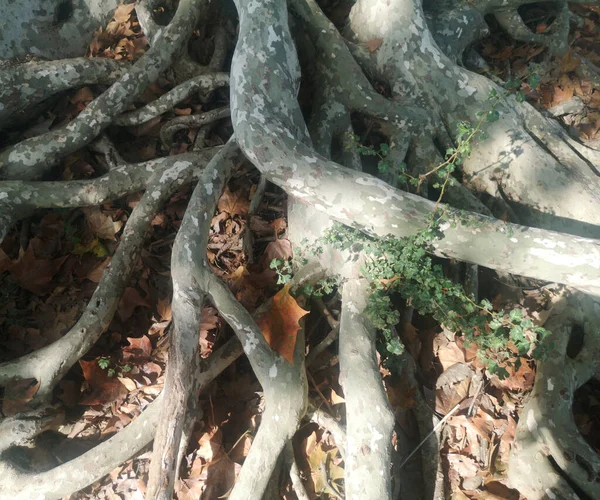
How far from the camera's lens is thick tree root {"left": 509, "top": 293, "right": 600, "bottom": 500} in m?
2.20

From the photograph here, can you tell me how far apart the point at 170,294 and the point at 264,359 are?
3.12 feet

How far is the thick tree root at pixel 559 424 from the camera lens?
220 centimetres

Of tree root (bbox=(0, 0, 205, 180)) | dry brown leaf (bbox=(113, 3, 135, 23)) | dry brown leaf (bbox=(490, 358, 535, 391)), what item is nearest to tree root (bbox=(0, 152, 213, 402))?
tree root (bbox=(0, 0, 205, 180))

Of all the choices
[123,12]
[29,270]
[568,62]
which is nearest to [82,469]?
[29,270]

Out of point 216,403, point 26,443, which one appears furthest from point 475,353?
point 26,443

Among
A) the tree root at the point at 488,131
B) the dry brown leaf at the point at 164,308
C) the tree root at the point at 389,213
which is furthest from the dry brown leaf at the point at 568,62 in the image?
the dry brown leaf at the point at 164,308

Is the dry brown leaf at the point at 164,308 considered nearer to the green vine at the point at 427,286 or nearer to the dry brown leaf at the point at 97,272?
the dry brown leaf at the point at 97,272

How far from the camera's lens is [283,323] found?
2398 millimetres

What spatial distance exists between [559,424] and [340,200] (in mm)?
1577

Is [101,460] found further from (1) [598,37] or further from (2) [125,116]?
(1) [598,37]

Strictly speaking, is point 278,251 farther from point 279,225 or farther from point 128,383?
point 128,383

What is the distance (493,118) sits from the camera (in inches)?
90.2

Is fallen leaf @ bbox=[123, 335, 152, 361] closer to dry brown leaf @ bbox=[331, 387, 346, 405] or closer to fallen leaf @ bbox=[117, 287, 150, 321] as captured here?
fallen leaf @ bbox=[117, 287, 150, 321]

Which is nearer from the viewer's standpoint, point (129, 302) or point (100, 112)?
point (129, 302)
